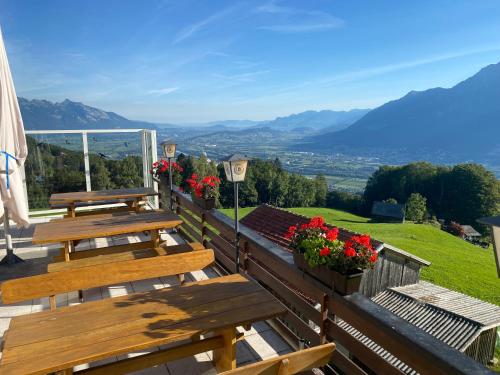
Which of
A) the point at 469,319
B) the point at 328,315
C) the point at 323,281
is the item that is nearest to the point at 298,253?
the point at 323,281

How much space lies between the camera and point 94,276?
9.25 feet

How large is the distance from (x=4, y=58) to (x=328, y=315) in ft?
14.3

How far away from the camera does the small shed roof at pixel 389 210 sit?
48750 mm

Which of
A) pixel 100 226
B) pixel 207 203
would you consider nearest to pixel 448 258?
pixel 207 203

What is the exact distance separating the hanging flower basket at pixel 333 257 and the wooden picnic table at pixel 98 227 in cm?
235

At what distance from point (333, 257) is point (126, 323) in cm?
132

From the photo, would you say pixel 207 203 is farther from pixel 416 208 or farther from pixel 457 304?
pixel 416 208

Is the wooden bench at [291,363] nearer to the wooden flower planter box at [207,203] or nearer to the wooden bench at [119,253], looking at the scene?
the wooden bench at [119,253]

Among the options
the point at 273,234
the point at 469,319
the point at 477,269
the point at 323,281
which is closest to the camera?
the point at 323,281

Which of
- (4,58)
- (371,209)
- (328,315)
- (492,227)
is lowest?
(371,209)

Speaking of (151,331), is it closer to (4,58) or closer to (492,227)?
(492,227)

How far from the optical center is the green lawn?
23172mm

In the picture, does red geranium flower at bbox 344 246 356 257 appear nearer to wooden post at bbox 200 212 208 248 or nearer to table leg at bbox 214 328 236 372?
table leg at bbox 214 328 236 372

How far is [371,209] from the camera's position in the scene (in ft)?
181
